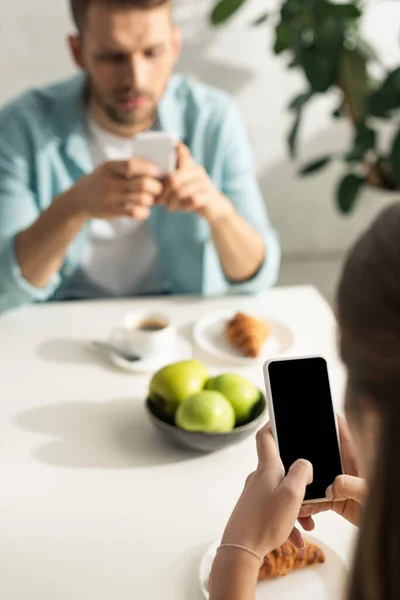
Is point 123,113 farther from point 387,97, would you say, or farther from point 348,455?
point 348,455

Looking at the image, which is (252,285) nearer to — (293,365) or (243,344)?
(243,344)

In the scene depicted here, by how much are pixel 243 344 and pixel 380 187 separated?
0.92 meters

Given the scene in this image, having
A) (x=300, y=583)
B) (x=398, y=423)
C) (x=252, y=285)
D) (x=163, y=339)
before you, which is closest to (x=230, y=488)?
(x=300, y=583)

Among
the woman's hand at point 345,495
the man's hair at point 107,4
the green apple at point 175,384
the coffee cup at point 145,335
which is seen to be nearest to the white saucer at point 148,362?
the coffee cup at point 145,335

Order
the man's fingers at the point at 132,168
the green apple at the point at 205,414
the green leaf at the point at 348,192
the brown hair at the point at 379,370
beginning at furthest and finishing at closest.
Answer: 1. the green leaf at the point at 348,192
2. the man's fingers at the point at 132,168
3. the green apple at the point at 205,414
4. the brown hair at the point at 379,370

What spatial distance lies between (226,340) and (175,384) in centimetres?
30

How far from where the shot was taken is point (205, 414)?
0.95 meters

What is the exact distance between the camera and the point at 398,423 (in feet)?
1.63

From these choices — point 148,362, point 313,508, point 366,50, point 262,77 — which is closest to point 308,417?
point 313,508

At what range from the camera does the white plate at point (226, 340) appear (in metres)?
1.22

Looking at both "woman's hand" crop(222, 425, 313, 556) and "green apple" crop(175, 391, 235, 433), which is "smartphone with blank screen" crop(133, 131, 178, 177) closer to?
"green apple" crop(175, 391, 235, 433)

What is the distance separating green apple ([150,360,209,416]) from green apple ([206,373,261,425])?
0.07 feet

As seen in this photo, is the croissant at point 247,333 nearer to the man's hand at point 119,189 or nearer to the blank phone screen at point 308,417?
the man's hand at point 119,189

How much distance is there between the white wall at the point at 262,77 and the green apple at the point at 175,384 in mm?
1235
